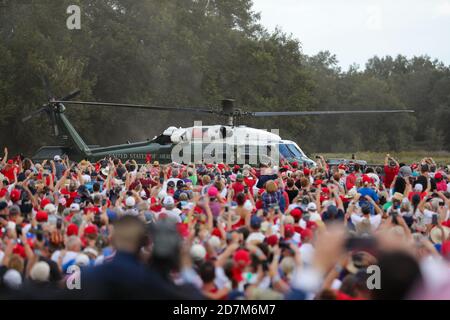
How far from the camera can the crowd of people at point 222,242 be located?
502cm

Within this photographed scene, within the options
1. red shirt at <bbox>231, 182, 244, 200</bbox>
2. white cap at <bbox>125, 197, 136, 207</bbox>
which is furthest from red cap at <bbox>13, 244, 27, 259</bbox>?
red shirt at <bbox>231, 182, 244, 200</bbox>

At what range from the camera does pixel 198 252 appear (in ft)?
24.6

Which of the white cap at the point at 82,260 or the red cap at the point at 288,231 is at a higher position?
the red cap at the point at 288,231

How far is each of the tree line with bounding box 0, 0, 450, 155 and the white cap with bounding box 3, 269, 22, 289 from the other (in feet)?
109

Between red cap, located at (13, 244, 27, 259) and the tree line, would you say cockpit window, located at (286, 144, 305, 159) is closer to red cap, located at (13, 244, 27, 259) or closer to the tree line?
red cap, located at (13, 244, 27, 259)

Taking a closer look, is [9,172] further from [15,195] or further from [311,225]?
[311,225]

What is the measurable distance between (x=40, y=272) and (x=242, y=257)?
6.03 ft

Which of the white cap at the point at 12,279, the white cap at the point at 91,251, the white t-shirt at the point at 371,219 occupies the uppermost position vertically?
the white t-shirt at the point at 371,219

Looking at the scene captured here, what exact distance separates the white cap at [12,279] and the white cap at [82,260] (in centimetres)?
Result: 72

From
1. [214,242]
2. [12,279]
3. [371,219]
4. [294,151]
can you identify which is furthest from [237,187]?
[294,151]

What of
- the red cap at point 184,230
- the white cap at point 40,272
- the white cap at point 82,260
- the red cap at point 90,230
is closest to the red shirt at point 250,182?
the red cap at point 184,230

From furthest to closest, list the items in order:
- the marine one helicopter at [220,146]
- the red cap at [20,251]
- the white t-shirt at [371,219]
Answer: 1. the marine one helicopter at [220,146]
2. the white t-shirt at [371,219]
3. the red cap at [20,251]

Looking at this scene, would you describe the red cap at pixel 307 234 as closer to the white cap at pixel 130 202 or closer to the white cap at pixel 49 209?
the white cap at pixel 49 209

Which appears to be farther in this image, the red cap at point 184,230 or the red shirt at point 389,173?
the red shirt at point 389,173
